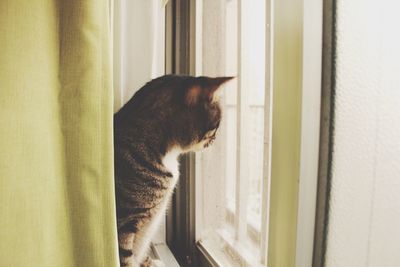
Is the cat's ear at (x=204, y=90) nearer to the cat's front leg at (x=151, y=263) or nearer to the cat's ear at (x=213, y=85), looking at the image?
the cat's ear at (x=213, y=85)

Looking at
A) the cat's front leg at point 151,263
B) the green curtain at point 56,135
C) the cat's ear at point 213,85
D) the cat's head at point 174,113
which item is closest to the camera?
the green curtain at point 56,135

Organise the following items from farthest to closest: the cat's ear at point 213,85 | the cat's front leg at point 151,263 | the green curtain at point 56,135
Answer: the cat's front leg at point 151,263, the cat's ear at point 213,85, the green curtain at point 56,135

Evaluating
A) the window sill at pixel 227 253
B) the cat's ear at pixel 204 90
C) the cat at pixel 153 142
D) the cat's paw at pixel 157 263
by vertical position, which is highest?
the cat's ear at pixel 204 90

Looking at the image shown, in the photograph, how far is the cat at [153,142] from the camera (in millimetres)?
739

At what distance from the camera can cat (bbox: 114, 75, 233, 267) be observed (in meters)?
0.74

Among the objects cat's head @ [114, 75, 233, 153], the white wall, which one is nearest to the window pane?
cat's head @ [114, 75, 233, 153]

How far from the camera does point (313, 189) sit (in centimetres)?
43

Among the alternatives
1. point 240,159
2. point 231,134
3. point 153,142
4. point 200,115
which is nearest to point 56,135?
point 153,142

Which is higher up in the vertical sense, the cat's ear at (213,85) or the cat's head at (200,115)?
the cat's ear at (213,85)

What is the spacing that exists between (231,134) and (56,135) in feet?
2.66

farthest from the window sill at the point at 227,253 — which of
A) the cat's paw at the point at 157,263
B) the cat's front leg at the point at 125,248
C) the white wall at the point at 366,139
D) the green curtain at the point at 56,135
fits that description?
the green curtain at the point at 56,135

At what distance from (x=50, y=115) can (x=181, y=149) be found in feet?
1.65

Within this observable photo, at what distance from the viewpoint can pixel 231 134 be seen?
1151 mm

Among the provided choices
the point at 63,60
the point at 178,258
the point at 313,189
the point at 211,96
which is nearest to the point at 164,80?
the point at 211,96
